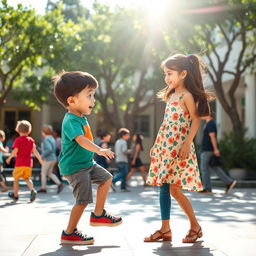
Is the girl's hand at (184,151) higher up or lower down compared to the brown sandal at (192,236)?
higher up

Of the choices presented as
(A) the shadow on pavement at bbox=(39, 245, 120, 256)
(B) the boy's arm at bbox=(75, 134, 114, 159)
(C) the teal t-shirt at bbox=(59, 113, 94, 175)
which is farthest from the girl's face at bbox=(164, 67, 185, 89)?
(A) the shadow on pavement at bbox=(39, 245, 120, 256)

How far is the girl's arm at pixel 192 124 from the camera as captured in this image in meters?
5.45

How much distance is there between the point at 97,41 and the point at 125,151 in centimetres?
1293

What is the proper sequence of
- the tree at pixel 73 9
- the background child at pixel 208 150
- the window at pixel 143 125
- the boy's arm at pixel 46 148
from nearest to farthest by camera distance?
the background child at pixel 208 150, the boy's arm at pixel 46 148, the window at pixel 143 125, the tree at pixel 73 9

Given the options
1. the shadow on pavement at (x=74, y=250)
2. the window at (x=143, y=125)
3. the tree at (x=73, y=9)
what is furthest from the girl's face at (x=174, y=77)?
the tree at (x=73, y=9)

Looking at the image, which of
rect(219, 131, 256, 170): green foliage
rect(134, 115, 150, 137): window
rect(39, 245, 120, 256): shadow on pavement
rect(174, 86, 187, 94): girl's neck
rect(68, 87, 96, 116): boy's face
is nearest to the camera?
rect(39, 245, 120, 256): shadow on pavement

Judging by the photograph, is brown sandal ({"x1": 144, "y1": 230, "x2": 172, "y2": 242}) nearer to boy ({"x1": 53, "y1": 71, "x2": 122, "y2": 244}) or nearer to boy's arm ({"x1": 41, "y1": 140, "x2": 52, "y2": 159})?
boy ({"x1": 53, "y1": 71, "x2": 122, "y2": 244})

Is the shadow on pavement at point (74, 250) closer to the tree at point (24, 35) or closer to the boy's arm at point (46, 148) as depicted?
the boy's arm at point (46, 148)

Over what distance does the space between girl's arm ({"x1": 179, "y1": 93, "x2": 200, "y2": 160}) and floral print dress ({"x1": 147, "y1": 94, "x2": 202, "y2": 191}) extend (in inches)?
2.4

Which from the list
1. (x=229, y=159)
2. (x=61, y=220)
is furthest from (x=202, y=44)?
(x=61, y=220)

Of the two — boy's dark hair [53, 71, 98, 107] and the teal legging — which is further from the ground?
boy's dark hair [53, 71, 98, 107]

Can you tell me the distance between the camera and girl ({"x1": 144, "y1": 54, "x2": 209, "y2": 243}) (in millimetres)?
5543

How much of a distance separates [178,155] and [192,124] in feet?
1.07

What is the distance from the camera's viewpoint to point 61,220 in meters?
7.56
